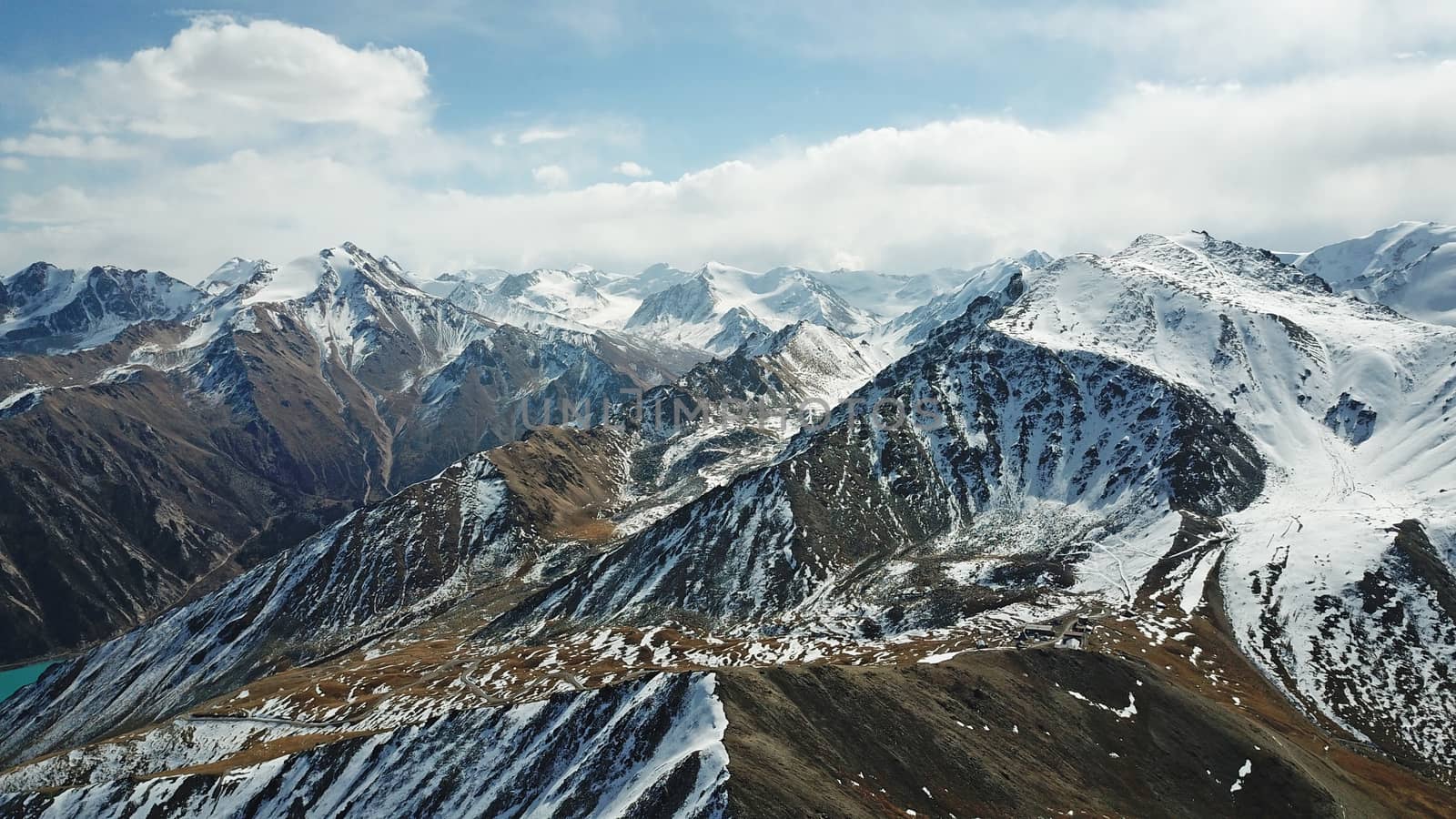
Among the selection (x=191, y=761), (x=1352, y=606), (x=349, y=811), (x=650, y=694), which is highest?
(x=650, y=694)

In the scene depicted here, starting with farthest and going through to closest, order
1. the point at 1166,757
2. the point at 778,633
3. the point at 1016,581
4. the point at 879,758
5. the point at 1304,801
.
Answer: the point at 1016,581 → the point at 778,633 → the point at 1166,757 → the point at 1304,801 → the point at 879,758

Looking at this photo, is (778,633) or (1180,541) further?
(1180,541)

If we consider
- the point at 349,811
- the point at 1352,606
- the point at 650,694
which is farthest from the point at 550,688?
the point at 1352,606

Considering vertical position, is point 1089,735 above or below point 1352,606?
above

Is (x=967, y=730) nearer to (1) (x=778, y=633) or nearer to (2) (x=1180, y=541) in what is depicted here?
(1) (x=778, y=633)

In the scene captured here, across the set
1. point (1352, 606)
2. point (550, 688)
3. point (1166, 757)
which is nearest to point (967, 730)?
point (1166, 757)

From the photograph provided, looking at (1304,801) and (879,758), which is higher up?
(879,758)

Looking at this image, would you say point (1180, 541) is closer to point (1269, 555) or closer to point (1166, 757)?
point (1269, 555)

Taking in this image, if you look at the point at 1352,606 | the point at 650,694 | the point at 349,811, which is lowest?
the point at 1352,606

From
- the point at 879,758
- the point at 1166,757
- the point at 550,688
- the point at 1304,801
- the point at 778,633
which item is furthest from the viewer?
the point at 778,633
